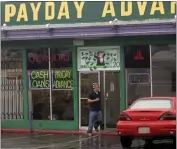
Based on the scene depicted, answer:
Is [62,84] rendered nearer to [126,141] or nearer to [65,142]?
[65,142]

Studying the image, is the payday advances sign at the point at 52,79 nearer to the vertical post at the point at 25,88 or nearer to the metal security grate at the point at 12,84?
the vertical post at the point at 25,88

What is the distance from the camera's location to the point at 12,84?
58.0 ft

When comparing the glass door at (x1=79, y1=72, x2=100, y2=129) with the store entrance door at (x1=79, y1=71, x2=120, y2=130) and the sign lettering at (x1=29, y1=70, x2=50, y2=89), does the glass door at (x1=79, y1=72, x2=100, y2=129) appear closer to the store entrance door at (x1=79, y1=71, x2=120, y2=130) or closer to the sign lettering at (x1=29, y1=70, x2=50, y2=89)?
the store entrance door at (x1=79, y1=71, x2=120, y2=130)

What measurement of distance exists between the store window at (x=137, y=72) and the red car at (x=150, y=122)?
3.91 m

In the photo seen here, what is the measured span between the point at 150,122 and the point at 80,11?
660 centimetres

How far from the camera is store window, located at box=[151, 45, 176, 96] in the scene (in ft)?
51.5

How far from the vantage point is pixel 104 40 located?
16.4 meters

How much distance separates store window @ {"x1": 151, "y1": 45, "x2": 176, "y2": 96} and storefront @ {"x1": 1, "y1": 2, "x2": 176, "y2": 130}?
0.11 feet

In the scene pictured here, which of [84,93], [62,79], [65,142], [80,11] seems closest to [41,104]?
[62,79]

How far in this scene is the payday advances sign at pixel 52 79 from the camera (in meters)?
16.8

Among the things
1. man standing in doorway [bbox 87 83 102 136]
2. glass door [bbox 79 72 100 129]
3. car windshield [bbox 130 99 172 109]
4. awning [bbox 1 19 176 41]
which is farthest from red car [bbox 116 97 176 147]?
glass door [bbox 79 72 100 129]

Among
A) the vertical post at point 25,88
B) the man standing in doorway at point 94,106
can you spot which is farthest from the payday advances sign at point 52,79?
the man standing in doorway at point 94,106

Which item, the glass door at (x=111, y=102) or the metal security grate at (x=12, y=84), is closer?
the glass door at (x=111, y=102)

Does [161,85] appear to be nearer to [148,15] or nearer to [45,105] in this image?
[148,15]
